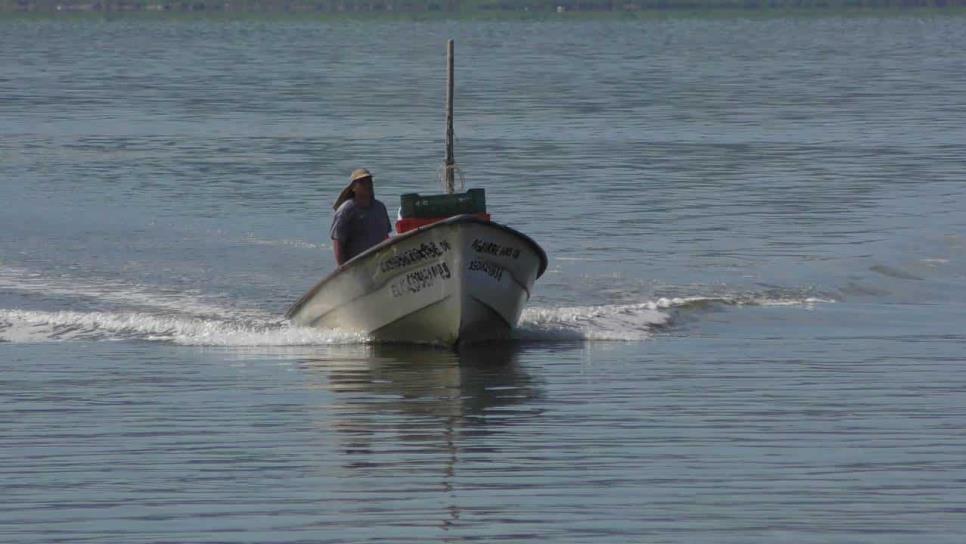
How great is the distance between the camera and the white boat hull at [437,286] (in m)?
21.2

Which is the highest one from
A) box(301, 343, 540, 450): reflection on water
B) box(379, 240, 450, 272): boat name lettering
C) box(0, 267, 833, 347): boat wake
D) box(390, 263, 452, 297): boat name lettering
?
box(379, 240, 450, 272): boat name lettering

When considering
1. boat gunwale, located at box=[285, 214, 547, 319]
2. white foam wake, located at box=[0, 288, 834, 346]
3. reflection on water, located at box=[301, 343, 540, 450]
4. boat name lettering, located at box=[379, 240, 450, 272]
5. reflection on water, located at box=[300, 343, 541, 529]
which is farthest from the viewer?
white foam wake, located at box=[0, 288, 834, 346]

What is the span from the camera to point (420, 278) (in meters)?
21.5

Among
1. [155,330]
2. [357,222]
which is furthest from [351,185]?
[155,330]

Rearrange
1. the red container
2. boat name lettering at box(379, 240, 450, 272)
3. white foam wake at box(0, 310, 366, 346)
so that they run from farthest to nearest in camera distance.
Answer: white foam wake at box(0, 310, 366, 346)
the red container
boat name lettering at box(379, 240, 450, 272)

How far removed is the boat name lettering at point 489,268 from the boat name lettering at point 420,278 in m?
0.27

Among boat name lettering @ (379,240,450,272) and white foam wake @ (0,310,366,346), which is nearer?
boat name lettering @ (379,240,450,272)

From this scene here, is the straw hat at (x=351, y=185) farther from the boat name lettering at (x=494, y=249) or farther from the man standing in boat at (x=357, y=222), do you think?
the boat name lettering at (x=494, y=249)

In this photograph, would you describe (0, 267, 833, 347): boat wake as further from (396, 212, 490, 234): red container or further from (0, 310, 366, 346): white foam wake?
(396, 212, 490, 234): red container

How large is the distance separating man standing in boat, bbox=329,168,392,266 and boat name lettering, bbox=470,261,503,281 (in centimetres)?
114

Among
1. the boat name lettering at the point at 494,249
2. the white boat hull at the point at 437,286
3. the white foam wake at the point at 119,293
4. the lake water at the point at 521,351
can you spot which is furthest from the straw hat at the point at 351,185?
the white foam wake at the point at 119,293

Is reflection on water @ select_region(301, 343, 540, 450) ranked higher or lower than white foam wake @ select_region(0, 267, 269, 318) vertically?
higher

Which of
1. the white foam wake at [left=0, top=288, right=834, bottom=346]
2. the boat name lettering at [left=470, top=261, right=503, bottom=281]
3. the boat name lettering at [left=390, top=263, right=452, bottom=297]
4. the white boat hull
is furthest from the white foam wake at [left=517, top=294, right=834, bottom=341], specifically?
the boat name lettering at [left=390, top=263, right=452, bottom=297]

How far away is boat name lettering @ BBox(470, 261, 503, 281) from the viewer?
70.0ft
